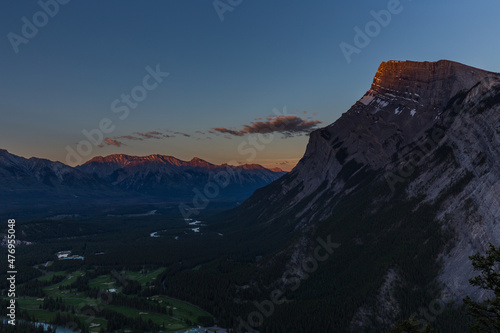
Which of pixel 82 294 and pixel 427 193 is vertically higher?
pixel 427 193

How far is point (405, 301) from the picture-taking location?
372 ft

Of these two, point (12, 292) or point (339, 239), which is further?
point (339, 239)

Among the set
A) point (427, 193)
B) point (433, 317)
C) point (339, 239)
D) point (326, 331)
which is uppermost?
point (427, 193)

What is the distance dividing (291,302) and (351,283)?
27081 millimetres

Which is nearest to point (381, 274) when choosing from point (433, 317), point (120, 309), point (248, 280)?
point (433, 317)

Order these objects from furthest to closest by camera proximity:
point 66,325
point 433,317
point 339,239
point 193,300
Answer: point 339,239, point 193,300, point 66,325, point 433,317

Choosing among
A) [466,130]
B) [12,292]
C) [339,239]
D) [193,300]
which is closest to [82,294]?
[12,292]

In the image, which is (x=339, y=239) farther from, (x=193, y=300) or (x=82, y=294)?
(x=82, y=294)

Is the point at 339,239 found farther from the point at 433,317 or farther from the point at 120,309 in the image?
the point at 120,309

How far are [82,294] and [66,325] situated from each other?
139 ft

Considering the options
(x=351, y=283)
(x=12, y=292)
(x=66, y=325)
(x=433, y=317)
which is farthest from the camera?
(x=12, y=292)

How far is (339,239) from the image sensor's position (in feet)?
589

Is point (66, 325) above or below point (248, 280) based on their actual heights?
below

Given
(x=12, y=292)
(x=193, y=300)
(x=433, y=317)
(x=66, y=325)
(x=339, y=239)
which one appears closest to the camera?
(x=433, y=317)
